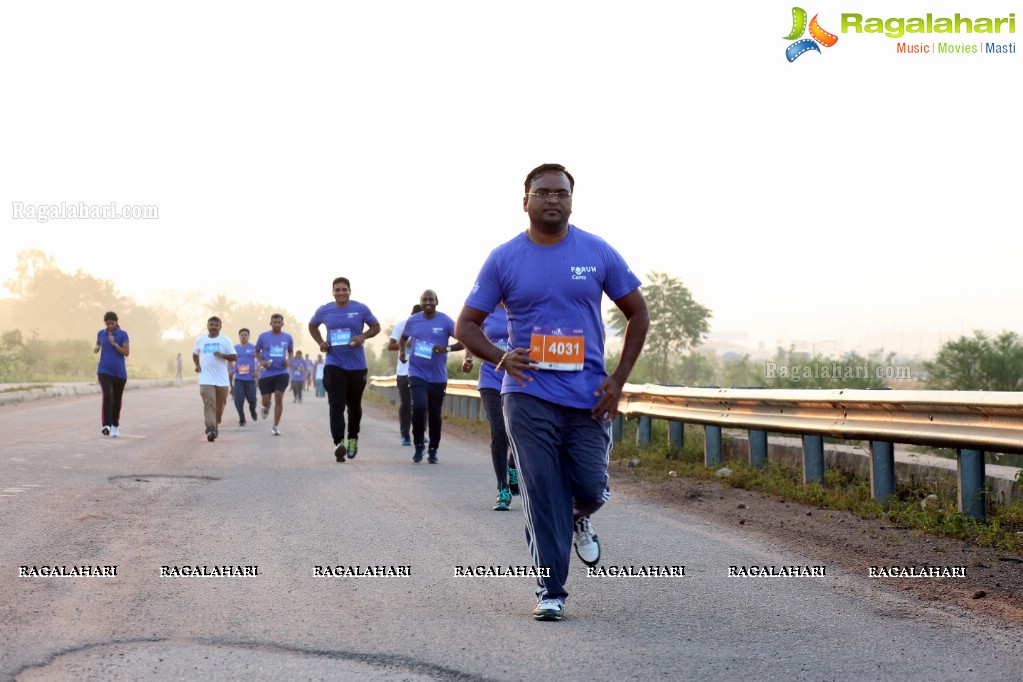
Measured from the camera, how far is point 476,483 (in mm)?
11148

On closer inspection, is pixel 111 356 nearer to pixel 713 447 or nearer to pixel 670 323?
pixel 713 447

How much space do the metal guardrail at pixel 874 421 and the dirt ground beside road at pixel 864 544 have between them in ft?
1.70

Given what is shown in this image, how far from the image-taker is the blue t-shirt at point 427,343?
13.8 m

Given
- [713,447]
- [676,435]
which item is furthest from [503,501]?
[676,435]

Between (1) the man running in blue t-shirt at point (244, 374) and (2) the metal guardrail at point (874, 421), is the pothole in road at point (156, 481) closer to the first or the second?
(2) the metal guardrail at point (874, 421)

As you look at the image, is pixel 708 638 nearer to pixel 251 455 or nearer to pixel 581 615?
pixel 581 615

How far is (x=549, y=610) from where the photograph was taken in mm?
4969

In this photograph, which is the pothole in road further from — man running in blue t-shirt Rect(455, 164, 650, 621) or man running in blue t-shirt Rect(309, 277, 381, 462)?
man running in blue t-shirt Rect(455, 164, 650, 621)

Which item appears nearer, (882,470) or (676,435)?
(882,470)

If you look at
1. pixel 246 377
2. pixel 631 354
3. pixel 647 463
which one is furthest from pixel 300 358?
pixel 631 354

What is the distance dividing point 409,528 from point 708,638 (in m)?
3.40

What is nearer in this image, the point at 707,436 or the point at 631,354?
the point at 631,354

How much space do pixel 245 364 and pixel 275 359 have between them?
203 cm

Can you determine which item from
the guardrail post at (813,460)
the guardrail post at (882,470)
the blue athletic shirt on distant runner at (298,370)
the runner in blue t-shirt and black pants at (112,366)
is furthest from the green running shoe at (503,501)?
the blue athletic shirt on distant runner at (298,370)
